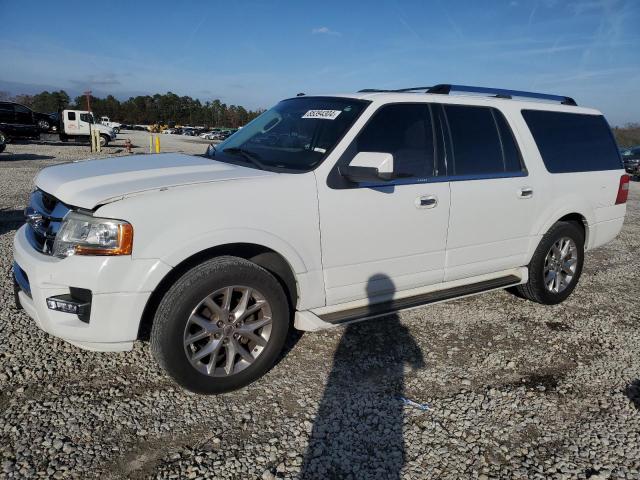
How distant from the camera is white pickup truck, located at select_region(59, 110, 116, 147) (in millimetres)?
27203

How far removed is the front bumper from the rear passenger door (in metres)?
2.36

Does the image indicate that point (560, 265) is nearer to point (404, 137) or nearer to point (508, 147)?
point (508, 147)

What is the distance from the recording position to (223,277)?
289 cm

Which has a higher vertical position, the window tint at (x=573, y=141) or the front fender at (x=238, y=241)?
the window tint at (x=573, y=141)

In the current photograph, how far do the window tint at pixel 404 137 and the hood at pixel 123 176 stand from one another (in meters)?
0.87

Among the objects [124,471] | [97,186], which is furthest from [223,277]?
[124,471]

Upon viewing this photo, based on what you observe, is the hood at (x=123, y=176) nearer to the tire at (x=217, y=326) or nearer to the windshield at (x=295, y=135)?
the windshield at (x=295, y=135)

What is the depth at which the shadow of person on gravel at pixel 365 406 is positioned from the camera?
253 centimetres

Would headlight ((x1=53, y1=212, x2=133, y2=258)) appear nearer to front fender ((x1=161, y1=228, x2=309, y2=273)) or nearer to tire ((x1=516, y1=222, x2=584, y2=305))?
front fender ((x1=161, y1=228, x2=309, y2=273))

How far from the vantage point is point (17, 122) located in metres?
23.6

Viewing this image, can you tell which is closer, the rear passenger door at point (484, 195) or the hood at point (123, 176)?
the hood at point (123, 176)

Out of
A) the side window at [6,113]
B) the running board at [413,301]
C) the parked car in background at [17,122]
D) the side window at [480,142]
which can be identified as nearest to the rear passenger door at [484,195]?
the side window at [480,142]

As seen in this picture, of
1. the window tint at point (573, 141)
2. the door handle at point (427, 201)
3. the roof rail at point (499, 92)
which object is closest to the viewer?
the door handle at point (427, 201)

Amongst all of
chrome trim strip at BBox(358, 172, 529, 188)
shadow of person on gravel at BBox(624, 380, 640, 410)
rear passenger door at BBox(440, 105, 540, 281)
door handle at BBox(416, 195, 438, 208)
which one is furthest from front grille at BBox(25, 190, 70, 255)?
shadow of person on gravel at BBox(624, 380, 640, 410)
